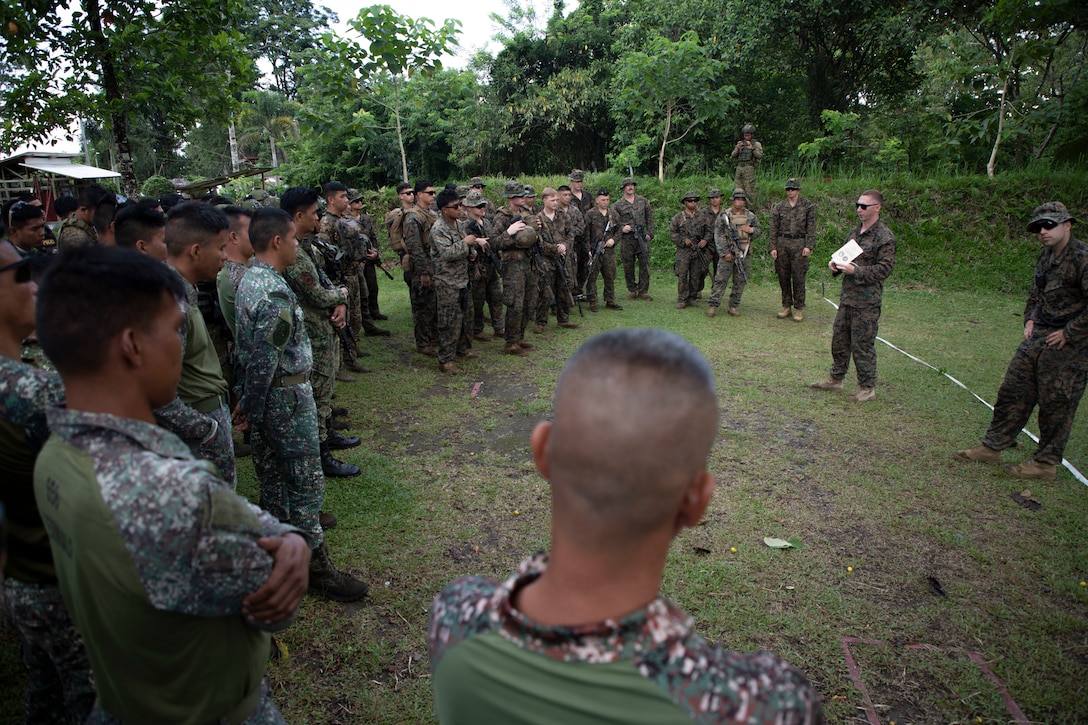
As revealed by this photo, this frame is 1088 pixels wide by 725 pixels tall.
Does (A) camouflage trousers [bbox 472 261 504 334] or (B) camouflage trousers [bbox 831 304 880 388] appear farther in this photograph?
(A) camouflage trousers [bbox 472 261 504 334]

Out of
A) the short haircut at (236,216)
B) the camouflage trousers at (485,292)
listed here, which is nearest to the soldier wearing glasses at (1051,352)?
the short haircut at (236,216)

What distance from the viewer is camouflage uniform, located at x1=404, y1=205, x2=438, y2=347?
8.16m

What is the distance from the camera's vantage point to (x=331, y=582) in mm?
3445

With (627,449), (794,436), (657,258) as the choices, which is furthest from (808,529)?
(657,258)

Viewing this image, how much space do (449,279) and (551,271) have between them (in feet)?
8.49

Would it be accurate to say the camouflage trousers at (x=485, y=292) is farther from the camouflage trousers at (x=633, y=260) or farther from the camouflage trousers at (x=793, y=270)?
the camouflage trousers at (x=793, y=270)

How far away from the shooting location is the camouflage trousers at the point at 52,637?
1.87 m

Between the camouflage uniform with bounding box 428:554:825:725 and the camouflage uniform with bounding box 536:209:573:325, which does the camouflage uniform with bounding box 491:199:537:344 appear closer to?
the camouflage uniform with bounding box 536:209:573:325

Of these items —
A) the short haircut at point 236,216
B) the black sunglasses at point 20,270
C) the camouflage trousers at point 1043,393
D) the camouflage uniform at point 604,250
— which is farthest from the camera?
the camouflage uniform at point 604,250

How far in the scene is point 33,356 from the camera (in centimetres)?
265

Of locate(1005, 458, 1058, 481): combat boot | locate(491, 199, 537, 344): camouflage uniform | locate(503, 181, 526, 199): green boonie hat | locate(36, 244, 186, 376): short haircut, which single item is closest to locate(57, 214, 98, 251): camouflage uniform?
locate(491, 199, 537, 344): camouflage uniform

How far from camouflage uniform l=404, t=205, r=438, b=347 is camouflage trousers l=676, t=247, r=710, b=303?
4586 mm

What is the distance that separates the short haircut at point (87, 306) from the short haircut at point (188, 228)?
182 cm

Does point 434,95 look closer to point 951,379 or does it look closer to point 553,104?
point 553,104
